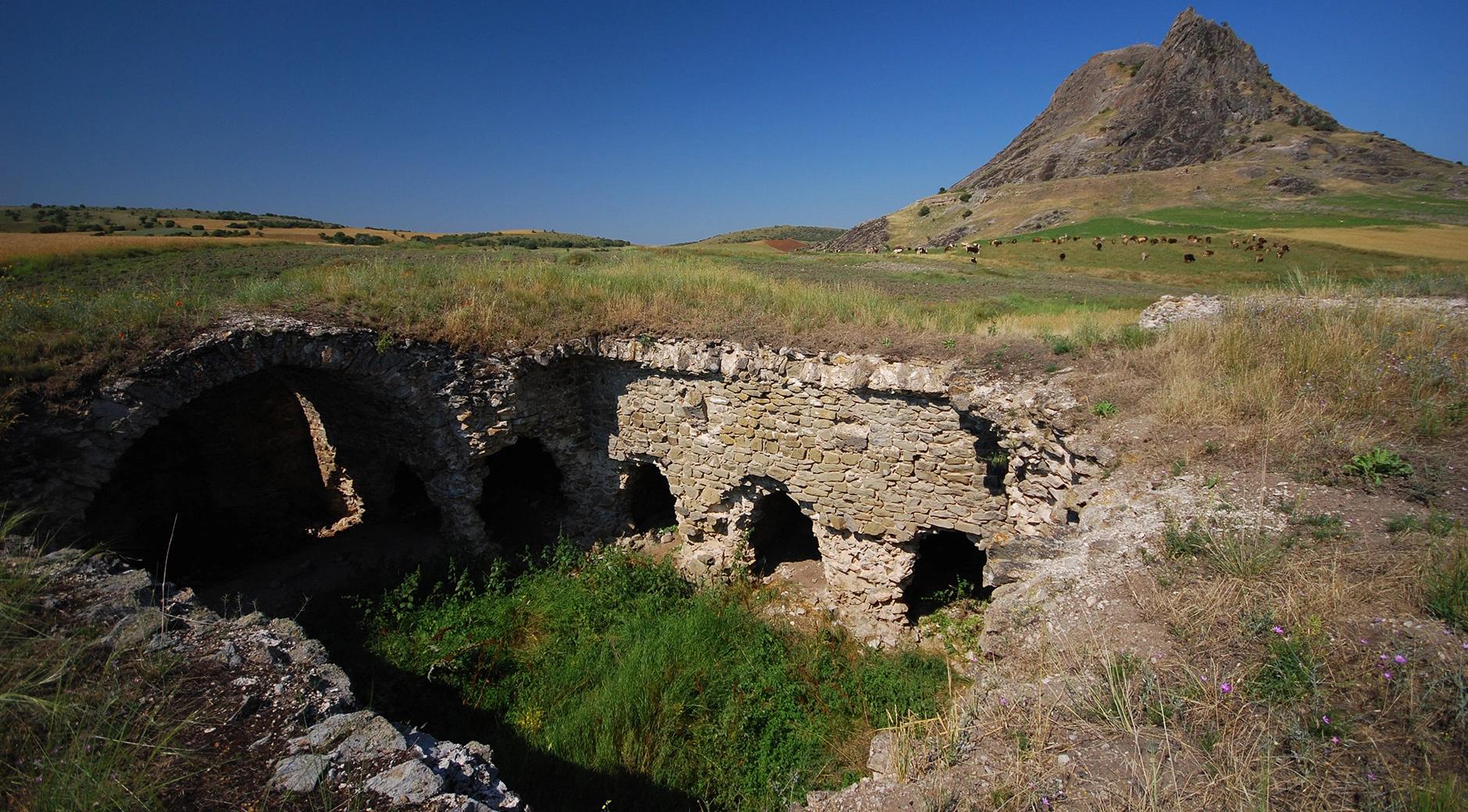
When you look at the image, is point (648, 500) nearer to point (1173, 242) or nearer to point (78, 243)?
point (1173, 242)

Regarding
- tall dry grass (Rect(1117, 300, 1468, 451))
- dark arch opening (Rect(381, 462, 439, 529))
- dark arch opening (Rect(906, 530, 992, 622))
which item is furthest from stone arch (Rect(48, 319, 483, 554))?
tall dry grass (Rect(1117, 300, 1468, 451))

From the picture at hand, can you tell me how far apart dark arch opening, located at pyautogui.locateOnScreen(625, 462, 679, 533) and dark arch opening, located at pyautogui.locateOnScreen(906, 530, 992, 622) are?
12.5 ft

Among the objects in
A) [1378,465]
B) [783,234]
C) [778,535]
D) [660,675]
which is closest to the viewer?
[1378,465]

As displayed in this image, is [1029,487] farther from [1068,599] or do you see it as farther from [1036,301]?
[1036,301]

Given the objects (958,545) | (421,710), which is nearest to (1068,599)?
(958,545)

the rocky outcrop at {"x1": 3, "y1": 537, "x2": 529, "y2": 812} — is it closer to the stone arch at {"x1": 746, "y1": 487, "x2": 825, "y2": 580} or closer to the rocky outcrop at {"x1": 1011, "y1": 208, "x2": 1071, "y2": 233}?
the stone arch at {"x1": 746, "y1": 487, "x2": 825, "y2": 580}

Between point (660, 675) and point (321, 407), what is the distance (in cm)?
715

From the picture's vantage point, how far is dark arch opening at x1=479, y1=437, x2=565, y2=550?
9273mm

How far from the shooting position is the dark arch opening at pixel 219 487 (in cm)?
805

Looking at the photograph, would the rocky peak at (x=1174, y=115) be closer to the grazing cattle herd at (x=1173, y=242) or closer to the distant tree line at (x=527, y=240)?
the grazing cattle herd at (x=1173, y=242)

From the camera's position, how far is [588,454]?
8.93 metres

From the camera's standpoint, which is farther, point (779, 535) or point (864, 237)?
point (864, 237)

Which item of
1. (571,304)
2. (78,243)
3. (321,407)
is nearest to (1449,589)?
(571,304)

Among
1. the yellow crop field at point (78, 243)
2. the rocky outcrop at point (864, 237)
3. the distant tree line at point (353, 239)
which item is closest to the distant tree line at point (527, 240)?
the distant tree line at point (353, 239)
